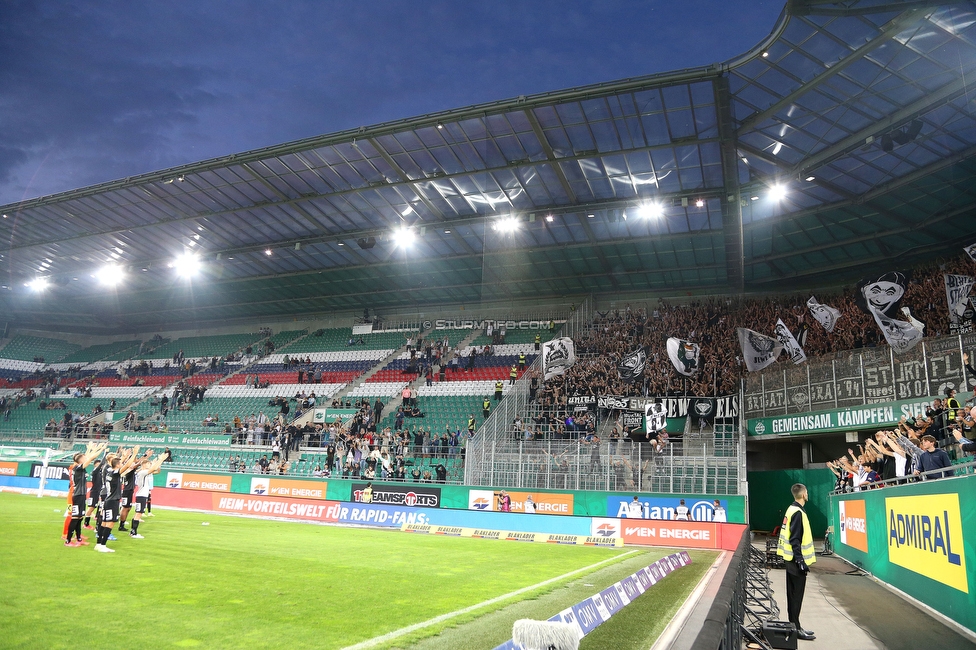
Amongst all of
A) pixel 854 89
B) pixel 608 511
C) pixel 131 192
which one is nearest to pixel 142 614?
pixel 608 511

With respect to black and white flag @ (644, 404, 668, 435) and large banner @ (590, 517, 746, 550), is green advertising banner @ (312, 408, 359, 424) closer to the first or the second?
black and white flag @ (644, 404, 668, 435)

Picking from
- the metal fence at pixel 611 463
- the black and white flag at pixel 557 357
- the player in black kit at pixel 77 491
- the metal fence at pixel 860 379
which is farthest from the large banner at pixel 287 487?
the metal fence at pixel 860 379

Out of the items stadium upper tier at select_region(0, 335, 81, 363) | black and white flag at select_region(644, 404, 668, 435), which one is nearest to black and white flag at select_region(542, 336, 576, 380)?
black and white flag at select_region(644, 404, 668, 435)

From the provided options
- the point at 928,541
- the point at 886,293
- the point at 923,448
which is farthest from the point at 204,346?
the point at 928,541

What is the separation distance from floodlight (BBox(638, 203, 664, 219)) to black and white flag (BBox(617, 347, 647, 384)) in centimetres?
624

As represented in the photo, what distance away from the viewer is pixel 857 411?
22938mm

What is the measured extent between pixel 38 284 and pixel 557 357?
41.1 meters

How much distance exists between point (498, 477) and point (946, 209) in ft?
74.1

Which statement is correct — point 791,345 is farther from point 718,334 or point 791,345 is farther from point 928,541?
point 928,541

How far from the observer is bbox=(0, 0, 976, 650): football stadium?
884 centimetres

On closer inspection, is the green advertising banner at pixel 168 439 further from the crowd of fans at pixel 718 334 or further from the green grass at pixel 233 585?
the crowd of fans at pixel 718 334

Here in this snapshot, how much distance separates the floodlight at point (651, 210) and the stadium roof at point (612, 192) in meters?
0.09

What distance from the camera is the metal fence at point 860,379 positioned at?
19.5 m

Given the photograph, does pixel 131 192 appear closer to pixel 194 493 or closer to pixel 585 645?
pixel 194 493
